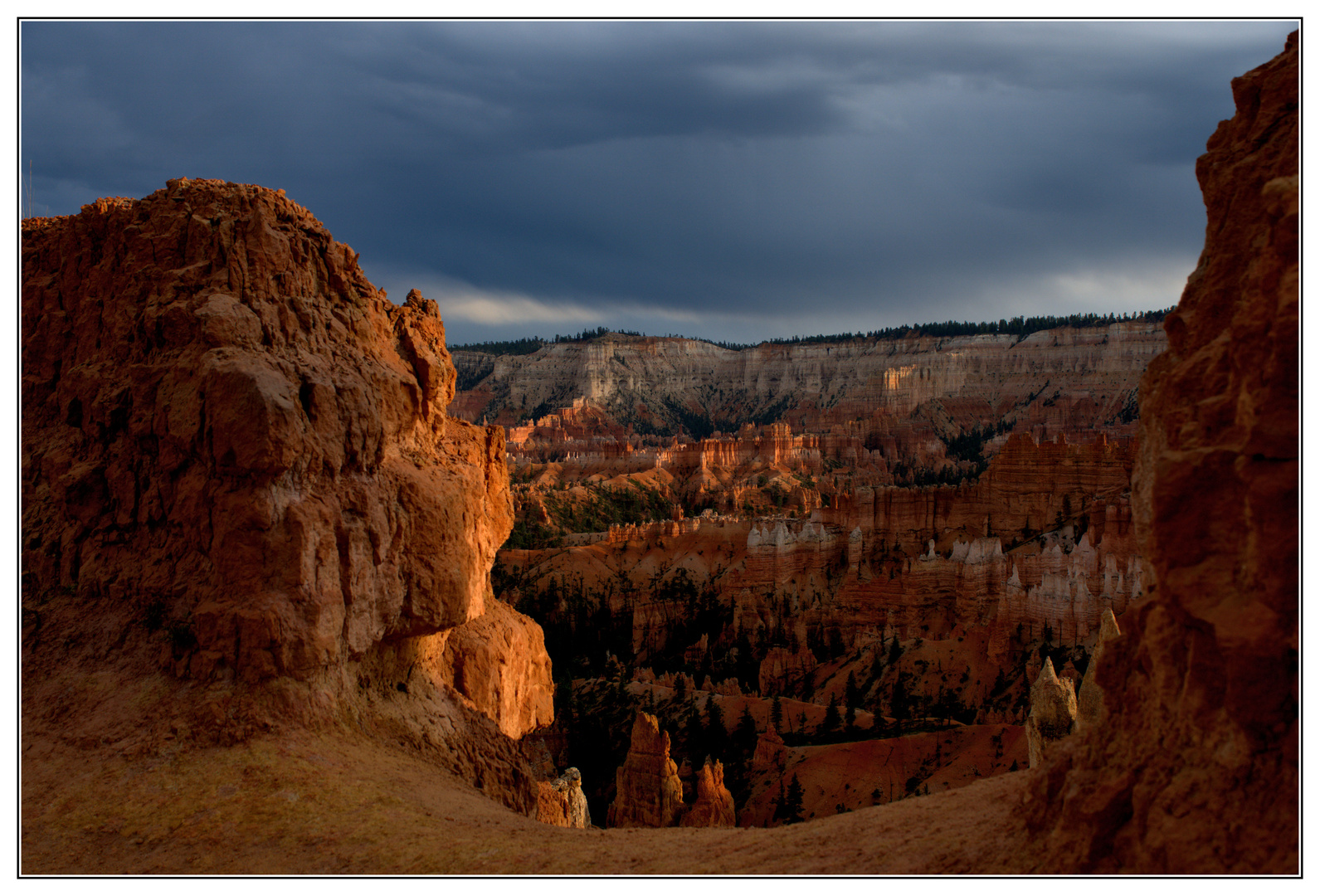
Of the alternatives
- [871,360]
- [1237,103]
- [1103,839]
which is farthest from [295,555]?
[871,360]

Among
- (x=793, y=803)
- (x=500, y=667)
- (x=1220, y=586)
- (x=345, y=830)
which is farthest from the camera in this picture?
(x=793, y=803)

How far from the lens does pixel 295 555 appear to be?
934cm

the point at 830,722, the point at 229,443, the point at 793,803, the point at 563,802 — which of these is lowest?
the point at 793,803

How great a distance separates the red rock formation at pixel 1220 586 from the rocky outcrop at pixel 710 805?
52.1ft

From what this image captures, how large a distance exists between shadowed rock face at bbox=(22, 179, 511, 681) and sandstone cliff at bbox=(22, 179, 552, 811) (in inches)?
1.0

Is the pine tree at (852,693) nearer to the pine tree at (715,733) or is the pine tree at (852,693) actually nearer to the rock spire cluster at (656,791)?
the pine tree at (715,733)

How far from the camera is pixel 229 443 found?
9227 millimetres

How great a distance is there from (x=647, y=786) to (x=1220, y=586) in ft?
62.2

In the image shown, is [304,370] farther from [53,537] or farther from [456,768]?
[456,768]

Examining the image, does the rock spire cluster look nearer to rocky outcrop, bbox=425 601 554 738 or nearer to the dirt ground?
rocky outcrop, bbox=425 601 554 738

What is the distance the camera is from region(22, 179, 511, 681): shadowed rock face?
30.5ft

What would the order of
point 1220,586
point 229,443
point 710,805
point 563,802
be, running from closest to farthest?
point 1220,586, point 229,443, point 563,802, point 710,805

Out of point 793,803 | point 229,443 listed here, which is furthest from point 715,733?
point 229,443

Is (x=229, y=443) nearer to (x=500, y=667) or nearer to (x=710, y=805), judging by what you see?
(x=500, y=667)
